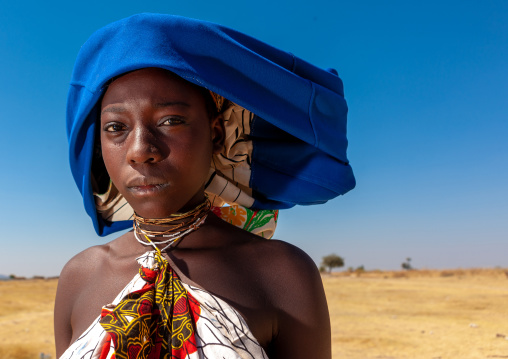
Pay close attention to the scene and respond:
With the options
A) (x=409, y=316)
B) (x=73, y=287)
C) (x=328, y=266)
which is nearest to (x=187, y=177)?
(x=73, y=287)

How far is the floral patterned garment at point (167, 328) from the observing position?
1531 millimetres

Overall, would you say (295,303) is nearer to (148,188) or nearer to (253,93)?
(148,188)

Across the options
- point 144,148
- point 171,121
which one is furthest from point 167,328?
point 171,121

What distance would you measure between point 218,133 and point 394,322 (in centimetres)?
939

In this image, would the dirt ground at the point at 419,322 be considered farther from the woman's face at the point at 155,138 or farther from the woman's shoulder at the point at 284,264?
the woman's face at the point at 155,138

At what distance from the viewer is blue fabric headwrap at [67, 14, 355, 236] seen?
5.49ft

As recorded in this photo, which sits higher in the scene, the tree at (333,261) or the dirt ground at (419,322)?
the dirt ground at (419,322)

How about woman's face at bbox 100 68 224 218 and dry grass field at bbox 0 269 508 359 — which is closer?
woman's face at bbox 100 68 224 218

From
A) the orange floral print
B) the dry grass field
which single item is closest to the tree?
the dry grass field

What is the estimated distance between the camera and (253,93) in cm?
179

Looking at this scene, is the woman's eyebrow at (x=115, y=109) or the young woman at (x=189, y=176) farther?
the woman's eyebrow at (x=115, y=109)

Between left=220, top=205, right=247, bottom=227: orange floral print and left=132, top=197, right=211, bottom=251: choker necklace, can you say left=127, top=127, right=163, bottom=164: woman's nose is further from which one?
left=220, top=205, right=247, bottom=227: orange floral print

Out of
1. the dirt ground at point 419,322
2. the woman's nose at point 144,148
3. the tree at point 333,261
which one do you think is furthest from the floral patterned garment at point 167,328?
the tree at point 333,261

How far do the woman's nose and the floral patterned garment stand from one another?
0.45 meters
